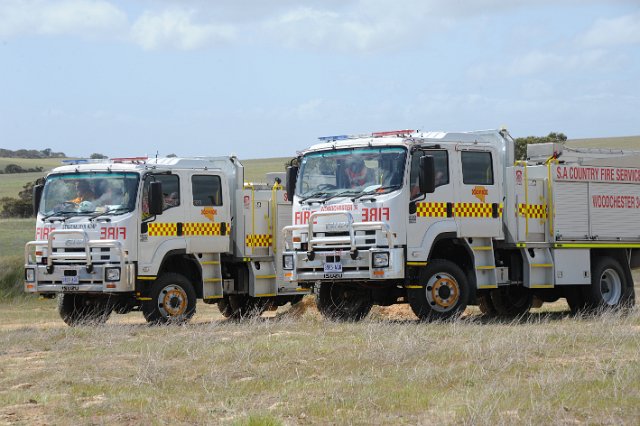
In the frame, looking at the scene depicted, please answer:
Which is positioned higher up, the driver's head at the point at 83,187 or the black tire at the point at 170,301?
the driver's head at the point at 83,187

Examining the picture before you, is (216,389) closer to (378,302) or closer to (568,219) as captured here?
(378,302)

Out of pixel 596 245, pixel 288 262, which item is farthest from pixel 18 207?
pixel 288 262

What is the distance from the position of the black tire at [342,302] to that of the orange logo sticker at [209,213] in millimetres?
2732

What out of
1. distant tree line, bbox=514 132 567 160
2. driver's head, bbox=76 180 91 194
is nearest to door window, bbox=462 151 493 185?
driver's head, bbox=76 180 91 194

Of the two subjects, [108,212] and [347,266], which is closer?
[347,266]

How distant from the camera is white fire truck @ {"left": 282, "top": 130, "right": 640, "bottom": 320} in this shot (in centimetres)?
1864

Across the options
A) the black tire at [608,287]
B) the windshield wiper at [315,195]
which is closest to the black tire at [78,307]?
the windshield wiper at [315,195]

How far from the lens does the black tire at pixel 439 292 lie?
19.0m

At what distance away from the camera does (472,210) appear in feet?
64.6

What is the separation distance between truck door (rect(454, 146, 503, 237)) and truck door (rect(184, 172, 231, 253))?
4.85 metres

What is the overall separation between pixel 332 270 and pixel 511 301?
525 centimetres

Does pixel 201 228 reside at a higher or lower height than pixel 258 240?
higher

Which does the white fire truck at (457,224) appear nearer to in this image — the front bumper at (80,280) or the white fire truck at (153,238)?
the white fire truck at (153,238)

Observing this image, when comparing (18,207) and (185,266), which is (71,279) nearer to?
(185,266)
